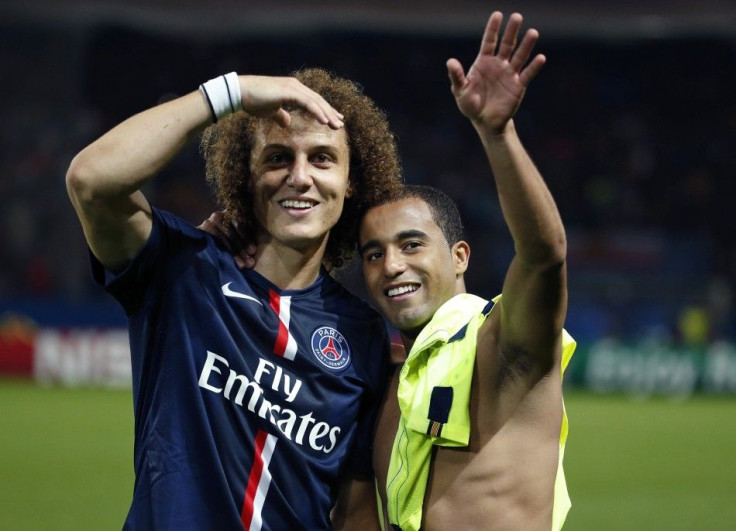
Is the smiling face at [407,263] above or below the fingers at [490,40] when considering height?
below

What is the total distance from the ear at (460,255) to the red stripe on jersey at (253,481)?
46.5 inches

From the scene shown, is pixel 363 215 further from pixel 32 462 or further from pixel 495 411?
pixel 32 462

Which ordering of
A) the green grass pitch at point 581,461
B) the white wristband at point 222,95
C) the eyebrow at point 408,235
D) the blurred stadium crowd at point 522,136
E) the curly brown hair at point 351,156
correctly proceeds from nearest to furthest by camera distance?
the white wristband at point 222,95 < the curly brown hair at point 351,156 < the eyebrow at point 408,235 < the green grass pitch at point 581,461 < the blurred stadium crowd at point 522,136

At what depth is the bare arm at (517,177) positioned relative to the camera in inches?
118

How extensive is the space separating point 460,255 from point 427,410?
3.09 ft

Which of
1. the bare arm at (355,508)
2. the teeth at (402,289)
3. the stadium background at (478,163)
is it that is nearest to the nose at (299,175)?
the teeth at (402,289)

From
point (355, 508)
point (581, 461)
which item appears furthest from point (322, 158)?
point (581, 461)

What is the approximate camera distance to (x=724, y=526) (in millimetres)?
9000

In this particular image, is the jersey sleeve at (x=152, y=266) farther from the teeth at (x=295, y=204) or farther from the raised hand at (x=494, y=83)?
the raised hand at (x=494, y=83)

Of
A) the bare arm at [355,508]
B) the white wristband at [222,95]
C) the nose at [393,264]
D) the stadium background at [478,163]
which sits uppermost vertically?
the stadium background at [478,163]

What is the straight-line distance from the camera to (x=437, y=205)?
4.35m

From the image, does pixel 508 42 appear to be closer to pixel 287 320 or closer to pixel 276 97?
pixel 276 97

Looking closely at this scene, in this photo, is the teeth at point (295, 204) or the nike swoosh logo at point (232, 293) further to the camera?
the teeth at point (295, 204)

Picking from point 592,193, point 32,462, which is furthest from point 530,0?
point 32,462
